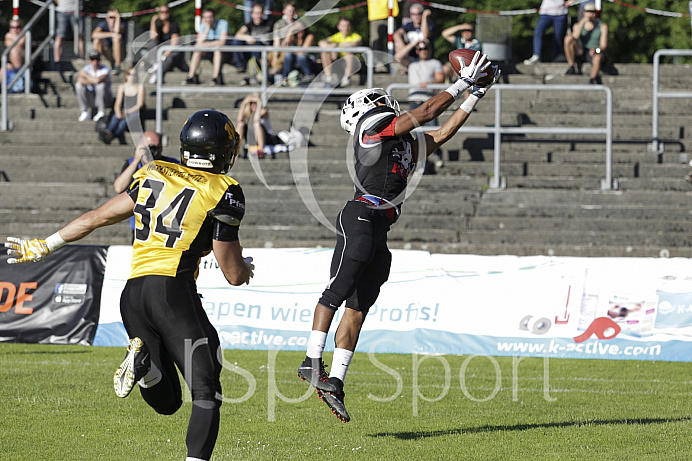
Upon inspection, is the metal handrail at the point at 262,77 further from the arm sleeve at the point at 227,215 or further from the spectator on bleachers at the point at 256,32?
the arm sleeve at the point at 227,215

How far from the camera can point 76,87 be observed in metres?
19.8

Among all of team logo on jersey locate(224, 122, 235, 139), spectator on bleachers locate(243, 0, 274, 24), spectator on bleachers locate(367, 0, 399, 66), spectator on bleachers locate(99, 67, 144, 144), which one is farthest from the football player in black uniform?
Answer: spectator on bleachers locate(243, 0, 274, 24)

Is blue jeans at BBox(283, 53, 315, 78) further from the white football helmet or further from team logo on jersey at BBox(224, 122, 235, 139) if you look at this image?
team logo on jersey at BBox(224, 122, 235, 139)

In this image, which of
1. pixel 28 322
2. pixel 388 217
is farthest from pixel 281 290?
pixel 388 217

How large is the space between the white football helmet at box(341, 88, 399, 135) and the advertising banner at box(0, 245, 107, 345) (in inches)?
257

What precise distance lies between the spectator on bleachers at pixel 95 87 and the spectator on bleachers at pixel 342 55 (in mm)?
4338

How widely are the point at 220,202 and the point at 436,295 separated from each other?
7760 mm

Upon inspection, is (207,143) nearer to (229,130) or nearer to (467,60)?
(229,130)

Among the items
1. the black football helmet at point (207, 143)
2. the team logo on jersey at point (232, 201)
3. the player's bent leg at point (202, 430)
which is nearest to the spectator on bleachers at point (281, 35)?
the black football helmet at point (207, 143)

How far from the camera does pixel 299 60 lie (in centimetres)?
1970

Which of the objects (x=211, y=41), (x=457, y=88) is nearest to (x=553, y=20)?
(x=211, y=41)

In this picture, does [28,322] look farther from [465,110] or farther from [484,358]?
[465,110]

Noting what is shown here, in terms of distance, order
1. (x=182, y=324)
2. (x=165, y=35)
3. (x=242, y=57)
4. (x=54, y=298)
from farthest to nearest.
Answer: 1. (x=242, y=57)
2. (x=165, y=35)
3. (x=54, y=298)
4. (x=182, y=324)

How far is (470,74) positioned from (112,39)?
15.5 m
